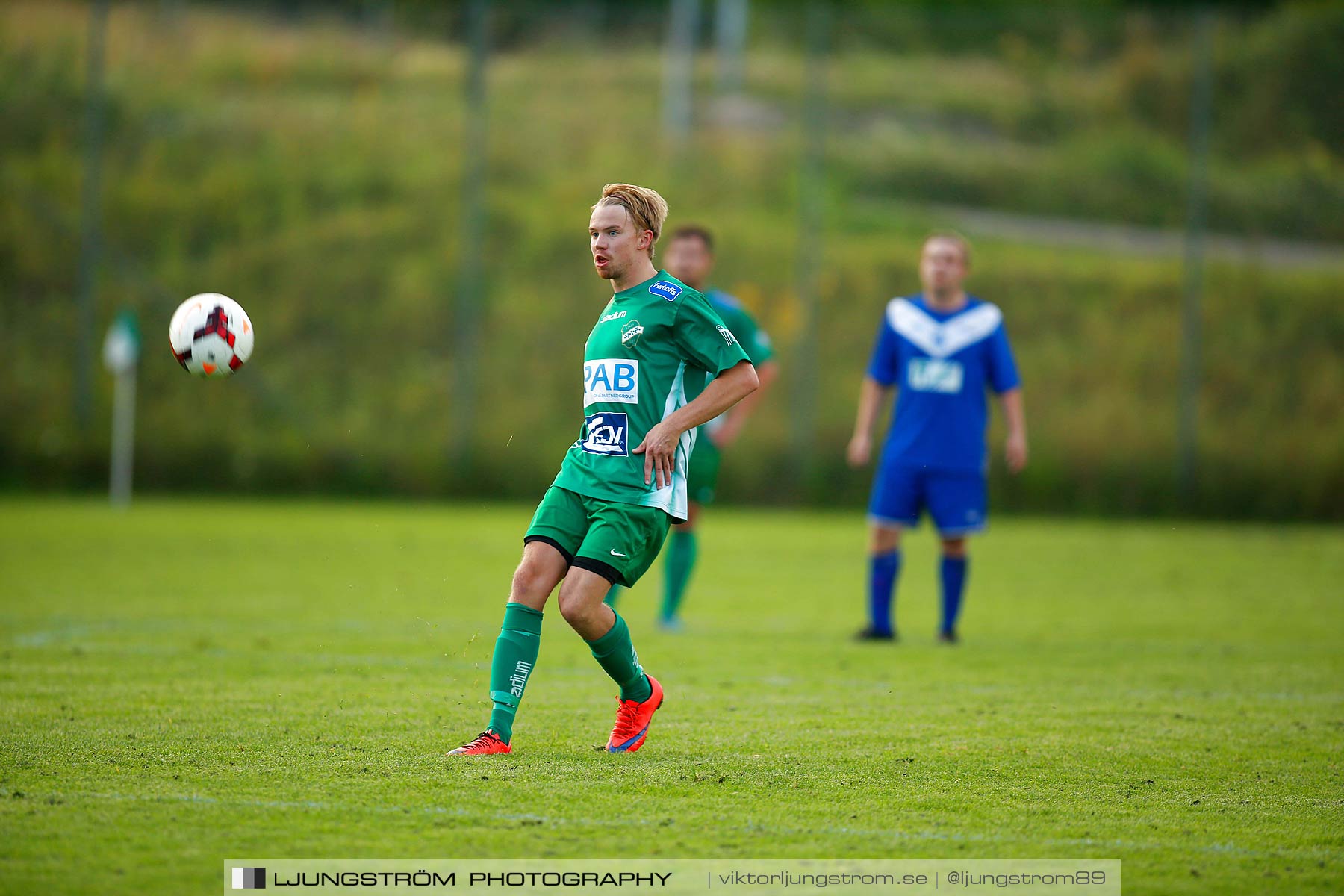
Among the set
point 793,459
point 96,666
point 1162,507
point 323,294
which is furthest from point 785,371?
point 96,666

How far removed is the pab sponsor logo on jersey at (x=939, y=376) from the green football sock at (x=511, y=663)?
168 inches

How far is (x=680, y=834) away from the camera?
3.72m

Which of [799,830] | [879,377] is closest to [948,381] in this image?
[879,377]

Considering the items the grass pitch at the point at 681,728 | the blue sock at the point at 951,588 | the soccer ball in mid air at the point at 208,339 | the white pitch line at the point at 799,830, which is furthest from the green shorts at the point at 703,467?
the white pitch line at the point at 799,830

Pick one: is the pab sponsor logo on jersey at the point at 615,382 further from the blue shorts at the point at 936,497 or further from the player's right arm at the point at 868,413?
the player's right arm at the point at 868,413

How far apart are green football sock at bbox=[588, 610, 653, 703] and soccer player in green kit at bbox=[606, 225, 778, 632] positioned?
3.36m

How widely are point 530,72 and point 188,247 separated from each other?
5.78 m

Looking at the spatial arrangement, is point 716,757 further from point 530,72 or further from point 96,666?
point 530,72

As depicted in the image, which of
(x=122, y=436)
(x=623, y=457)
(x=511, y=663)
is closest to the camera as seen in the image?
(x=511, y=663)

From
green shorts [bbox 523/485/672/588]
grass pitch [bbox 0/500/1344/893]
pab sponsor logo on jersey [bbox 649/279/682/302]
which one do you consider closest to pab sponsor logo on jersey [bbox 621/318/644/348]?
pab sponsor logo on jersey [bbox 649/279/682/302]

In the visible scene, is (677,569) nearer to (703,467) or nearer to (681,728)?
(703,467)

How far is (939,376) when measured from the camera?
842 cm

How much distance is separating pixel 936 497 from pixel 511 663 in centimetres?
420

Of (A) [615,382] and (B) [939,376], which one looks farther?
(B) [939,376]
